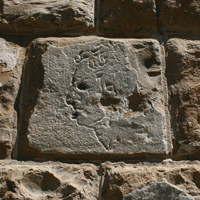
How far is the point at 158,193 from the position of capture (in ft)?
3.72

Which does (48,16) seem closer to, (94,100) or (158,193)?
(94,100)

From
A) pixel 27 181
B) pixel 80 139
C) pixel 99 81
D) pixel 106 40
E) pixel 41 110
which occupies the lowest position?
pixel 27 181

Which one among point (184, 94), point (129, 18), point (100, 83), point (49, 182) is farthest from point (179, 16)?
point (49, 182)

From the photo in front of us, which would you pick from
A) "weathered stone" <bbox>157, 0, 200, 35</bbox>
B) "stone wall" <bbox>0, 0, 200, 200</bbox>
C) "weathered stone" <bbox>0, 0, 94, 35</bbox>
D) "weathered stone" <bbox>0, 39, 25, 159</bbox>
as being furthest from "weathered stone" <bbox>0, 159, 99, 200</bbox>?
"weathered stone" <bbox>157, 0, 200, 35</bbox>

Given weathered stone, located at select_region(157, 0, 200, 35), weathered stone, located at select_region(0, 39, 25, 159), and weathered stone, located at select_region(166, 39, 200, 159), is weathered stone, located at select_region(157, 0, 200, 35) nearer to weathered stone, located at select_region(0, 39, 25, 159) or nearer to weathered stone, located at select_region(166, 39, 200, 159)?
weathered stone, located at select_region(166, 39, 200, 159)

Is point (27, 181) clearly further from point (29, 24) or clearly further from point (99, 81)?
point (29, 24)

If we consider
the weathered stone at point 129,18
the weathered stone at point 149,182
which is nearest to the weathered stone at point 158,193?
the weathered stone at point 149,182

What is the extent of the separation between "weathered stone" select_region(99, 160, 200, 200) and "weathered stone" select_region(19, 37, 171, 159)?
2.7 inches

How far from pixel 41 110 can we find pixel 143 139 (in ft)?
1.46

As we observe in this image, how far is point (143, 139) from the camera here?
1.21 meters

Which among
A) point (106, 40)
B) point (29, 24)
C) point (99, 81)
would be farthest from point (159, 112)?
point (29, 24)

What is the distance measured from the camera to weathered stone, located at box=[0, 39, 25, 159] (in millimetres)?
1269

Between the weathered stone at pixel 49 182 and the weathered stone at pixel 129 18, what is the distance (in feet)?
2.11

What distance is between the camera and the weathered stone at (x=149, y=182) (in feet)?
3.73
